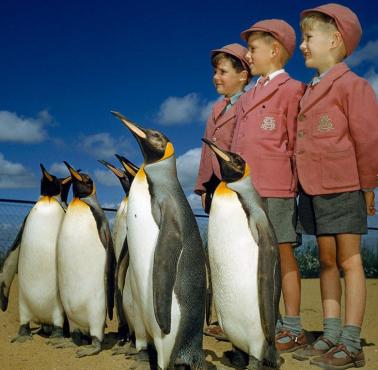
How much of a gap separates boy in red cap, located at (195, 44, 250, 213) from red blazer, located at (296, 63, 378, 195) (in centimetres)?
90

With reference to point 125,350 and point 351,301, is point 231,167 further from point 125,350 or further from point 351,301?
point 125,350

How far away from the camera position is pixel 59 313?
4027 millimetres

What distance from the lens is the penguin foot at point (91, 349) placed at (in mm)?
3517

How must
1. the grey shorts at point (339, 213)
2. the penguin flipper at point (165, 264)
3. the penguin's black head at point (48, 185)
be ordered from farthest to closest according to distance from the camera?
the penguin's black head at point (48, 185) < the grey shorts at point (339, 213) < the penguin flipper at point (165, 264)

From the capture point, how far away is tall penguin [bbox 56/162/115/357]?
369 cm

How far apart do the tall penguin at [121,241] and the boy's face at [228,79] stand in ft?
3.54

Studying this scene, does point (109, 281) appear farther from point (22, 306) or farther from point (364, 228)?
point (364, 228)

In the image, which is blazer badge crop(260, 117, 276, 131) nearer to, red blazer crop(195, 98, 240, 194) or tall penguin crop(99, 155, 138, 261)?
red blazer crop(195, 98, 240, 194)

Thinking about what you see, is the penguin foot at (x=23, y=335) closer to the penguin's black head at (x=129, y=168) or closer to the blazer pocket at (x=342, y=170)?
the penguin's black head at (x=129, y=168)

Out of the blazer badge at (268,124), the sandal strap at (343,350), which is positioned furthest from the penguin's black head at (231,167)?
the sandal strap at (343,350)

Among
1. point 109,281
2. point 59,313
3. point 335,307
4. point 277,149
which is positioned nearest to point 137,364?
point 109,281

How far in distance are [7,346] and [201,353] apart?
174 centimetres

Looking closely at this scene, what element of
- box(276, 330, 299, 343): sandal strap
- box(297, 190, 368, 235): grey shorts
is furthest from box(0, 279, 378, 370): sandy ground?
box(297, 190, 368, 235): grey shorts

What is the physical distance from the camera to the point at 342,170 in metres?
3.43
